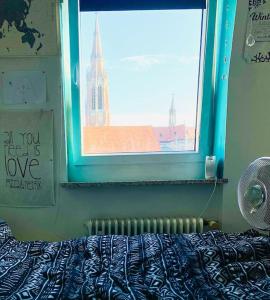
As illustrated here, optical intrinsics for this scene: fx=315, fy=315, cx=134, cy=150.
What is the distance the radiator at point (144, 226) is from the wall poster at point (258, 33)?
1.05 meters

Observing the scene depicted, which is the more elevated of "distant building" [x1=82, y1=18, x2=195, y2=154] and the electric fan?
"distant building" [x1=82, y1=18, x2=195, y2=154]

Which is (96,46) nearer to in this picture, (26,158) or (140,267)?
(26,158)

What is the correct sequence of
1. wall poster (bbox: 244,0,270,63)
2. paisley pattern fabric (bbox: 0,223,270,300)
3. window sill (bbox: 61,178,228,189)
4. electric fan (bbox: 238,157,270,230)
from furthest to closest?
window sill (bbox: 61,178,228,189) → wall poster (bbox: 244,0,270,63) → electric fan (bbox: 238,157,270,230) → paisley pattern fabric (bbox: 0,223,270,300)

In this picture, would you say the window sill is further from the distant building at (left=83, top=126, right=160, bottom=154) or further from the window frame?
the distant building at (left=83, top=126, right=160, bottom=154)

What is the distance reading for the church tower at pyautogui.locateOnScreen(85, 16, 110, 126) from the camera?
2002mm

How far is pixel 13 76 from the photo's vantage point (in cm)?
188

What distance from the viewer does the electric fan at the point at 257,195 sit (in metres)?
1.35

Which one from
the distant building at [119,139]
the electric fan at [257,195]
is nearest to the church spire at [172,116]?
the distant building at [119,139]

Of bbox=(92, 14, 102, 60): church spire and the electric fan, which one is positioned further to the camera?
bbox=(92, 14, 102, 60): church spire

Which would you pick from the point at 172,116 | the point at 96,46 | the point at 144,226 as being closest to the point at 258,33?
the point at 172,116

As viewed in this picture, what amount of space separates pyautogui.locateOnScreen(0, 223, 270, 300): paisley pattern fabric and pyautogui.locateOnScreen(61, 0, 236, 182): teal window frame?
20.2 inches

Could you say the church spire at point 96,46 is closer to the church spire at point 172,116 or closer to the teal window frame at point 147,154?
the teal window frame at point 147,154

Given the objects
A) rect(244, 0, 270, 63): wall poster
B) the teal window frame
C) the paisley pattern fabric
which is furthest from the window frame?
the paisley pattern fabric

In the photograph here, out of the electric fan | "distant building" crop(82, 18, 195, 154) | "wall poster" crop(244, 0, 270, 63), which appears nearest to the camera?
the electric fan
